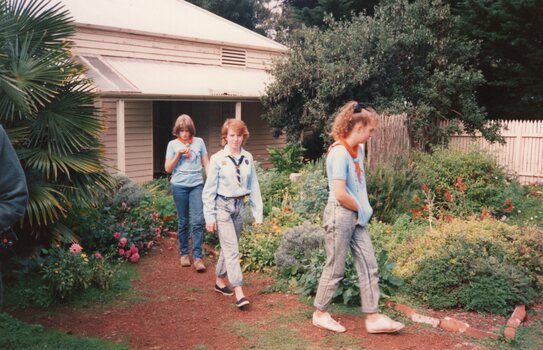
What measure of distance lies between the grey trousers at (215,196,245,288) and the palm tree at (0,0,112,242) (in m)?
1.67

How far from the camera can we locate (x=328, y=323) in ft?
15.4

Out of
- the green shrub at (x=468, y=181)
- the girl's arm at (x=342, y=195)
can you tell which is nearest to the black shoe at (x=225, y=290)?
the girl's arm at (x=342, y=195)

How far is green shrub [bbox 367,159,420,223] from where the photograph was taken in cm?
870

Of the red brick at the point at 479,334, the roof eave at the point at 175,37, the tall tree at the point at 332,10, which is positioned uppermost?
the tall tree at the point at 332,10

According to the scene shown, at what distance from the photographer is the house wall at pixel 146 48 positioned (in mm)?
12930

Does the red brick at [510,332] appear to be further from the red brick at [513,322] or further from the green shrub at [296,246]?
the green shrub at [296,246]

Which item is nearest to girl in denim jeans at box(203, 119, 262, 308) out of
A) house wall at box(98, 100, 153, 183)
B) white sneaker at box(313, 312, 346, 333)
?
white sneaker at box(313, 312, 346, 333)

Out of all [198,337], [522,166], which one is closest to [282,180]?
[198,337]

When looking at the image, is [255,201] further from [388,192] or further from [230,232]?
[388,192]

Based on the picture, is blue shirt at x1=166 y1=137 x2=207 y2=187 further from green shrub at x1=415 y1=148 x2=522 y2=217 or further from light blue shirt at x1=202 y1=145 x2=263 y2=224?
green shrub at x1=415 y1=148 x2=522 y2=217

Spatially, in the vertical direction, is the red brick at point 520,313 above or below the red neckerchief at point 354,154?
below

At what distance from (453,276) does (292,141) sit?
9.64 metres

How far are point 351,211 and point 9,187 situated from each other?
2619 millimetres

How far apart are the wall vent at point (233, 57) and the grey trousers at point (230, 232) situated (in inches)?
451
